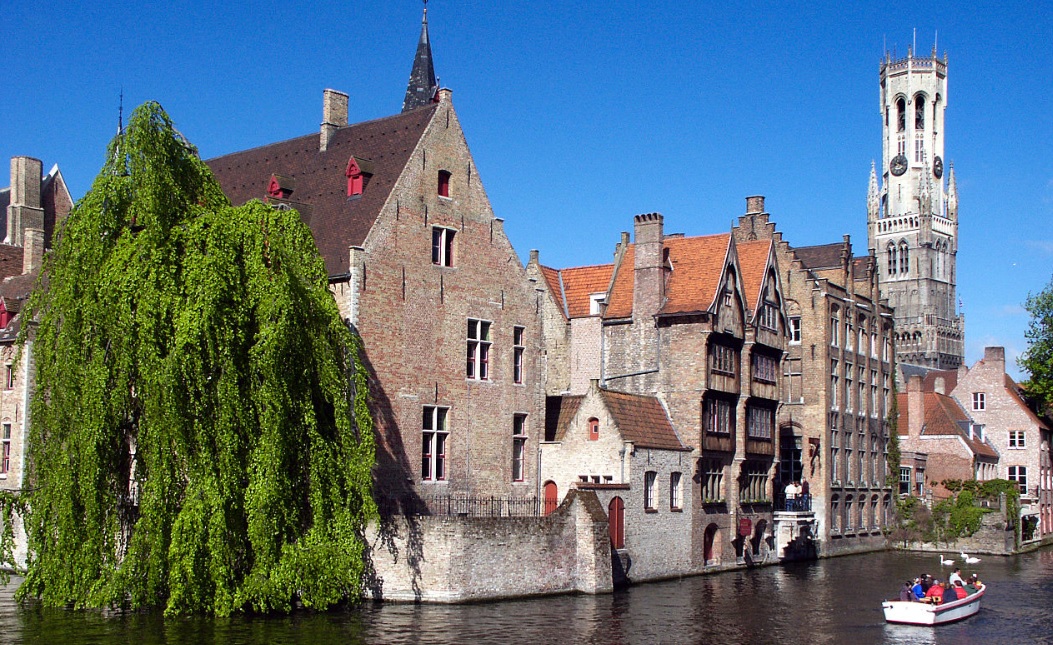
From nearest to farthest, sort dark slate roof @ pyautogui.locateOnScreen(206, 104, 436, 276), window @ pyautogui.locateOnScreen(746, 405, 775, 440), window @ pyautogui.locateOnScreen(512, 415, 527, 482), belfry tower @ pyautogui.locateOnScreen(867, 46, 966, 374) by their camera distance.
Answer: dark slate roof @ pyautogui.locateOnScreen(206, 104, 436, 276) < window @ pyautogui.locateOnScreen(512, 415, 527, 482) < window @ pyautogui.locateOnScreen(746, 405, 775, 440) < belfry tower @ pyautogui.locateOnScreen(867, 46, 966, 374)

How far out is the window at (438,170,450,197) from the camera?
37312 mm

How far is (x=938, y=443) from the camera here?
2591 inches

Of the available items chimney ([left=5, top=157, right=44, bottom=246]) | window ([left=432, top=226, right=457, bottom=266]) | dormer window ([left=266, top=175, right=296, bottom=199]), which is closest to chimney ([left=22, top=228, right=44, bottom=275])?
chimney ([left=5, top=157, right=44, bottom=246])

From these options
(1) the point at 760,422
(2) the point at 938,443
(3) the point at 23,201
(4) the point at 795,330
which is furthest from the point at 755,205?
(3) the point at 23,201

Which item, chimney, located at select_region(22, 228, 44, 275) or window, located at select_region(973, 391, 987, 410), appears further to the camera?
window, located at select_region(973, 391, 987, 410)

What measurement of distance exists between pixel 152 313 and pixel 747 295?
26.3 metres

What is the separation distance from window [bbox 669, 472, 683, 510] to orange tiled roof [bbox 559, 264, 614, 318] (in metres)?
8.02

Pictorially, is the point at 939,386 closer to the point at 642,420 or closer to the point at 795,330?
the point at 795,330

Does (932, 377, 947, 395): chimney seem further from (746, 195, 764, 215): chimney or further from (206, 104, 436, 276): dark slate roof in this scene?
(206, 104, 436, 276): dark slate roof

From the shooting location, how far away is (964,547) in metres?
57.3

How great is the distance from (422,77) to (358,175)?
97.3 ft

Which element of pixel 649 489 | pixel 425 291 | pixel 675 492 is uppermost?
pixel 425 291

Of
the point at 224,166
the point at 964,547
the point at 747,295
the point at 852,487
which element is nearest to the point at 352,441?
the point at 224,166

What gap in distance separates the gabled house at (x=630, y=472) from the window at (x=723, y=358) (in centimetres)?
309
